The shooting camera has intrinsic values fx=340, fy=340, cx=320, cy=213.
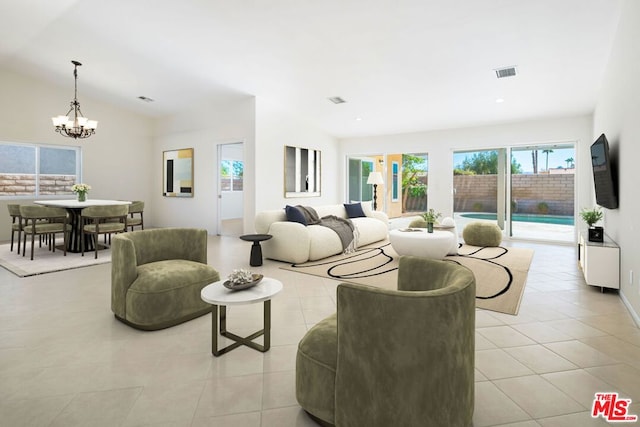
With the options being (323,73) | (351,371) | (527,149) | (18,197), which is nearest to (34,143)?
(18,197)

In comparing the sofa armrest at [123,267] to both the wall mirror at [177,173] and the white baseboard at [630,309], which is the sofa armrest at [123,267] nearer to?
the white baseboard at [630,309]

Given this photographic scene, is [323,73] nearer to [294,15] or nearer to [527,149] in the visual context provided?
[294,15]

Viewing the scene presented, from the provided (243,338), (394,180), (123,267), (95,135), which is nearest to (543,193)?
(394,180)

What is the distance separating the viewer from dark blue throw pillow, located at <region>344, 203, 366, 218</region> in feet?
22.6

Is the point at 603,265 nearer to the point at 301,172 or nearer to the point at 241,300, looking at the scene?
the point at 241,300

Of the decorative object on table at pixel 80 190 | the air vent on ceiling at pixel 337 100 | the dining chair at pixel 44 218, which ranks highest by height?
the air vent on ceiling at pixel 337 100

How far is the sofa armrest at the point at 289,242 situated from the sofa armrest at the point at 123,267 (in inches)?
93.0

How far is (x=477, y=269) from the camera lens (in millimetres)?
4383

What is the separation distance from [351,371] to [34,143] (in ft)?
27.7

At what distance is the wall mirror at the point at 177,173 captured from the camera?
8.09 m

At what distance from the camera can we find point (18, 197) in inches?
271

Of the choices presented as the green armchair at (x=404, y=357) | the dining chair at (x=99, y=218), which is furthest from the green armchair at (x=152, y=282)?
the dining chair at (x=99, y=218)

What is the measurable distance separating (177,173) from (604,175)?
8.08 m

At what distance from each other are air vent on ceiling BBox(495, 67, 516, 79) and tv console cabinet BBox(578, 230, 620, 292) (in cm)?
267
